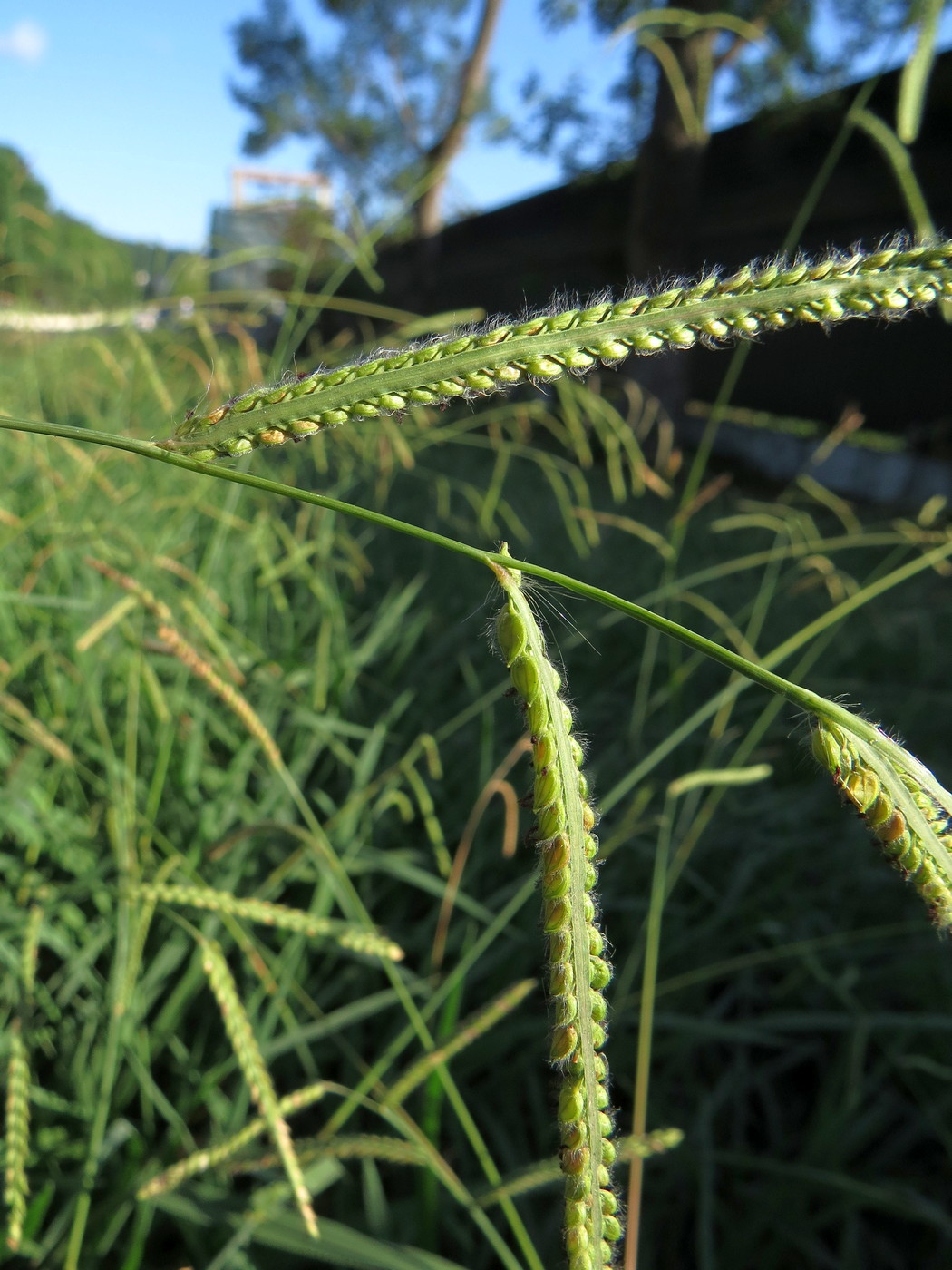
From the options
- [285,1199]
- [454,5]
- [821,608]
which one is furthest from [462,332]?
[454,5]

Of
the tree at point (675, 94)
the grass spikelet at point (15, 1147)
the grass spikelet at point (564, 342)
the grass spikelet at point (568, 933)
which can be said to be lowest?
the grass spikelet at point (15, 1147)

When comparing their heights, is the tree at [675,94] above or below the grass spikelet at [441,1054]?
above

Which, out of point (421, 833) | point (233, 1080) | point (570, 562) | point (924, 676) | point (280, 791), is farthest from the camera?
point (570, 562)

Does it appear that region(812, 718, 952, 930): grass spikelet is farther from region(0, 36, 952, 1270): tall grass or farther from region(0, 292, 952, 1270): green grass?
region(0, 292, 952, 1270): green grass

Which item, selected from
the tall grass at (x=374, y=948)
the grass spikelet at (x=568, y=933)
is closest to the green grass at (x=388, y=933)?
the tall grass at (x=374, y=948)

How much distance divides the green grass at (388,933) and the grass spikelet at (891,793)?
0.68 meters

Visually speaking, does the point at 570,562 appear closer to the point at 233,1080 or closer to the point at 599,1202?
the point at 233,1080

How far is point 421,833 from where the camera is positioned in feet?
5.49

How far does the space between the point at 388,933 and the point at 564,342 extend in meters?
1.32

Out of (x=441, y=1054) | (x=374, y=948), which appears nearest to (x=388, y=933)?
(x=441, y=1054)

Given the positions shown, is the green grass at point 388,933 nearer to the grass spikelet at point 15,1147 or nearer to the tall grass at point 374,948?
the tall grass at point 374,948

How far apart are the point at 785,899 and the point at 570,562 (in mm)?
1540

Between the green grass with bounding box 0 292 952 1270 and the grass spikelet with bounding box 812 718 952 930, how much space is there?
683mm

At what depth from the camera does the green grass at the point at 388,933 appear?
109cm
